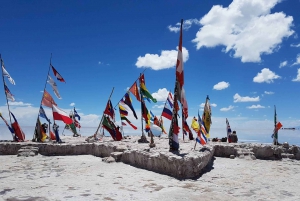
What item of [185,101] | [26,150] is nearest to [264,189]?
[185,101]

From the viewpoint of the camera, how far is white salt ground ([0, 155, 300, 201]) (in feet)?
24.0

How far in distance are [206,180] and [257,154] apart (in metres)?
8.37

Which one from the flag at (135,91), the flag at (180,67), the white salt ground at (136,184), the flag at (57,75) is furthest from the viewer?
the flag at (57,75)

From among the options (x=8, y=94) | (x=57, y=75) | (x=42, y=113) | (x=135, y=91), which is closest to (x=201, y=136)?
(x=135, y=91)

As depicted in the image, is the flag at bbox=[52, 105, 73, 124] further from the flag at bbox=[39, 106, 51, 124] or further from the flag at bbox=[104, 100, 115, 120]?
the flag at bbox=[104, 100, 115, 120]

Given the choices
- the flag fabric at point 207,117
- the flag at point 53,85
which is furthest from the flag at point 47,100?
the flag fabric at point 207,117

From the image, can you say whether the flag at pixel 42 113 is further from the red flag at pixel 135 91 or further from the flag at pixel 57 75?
the red flag at pixel 135 91

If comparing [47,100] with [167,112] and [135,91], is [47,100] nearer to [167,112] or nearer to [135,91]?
[135,91]

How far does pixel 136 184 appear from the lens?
8.68 meters

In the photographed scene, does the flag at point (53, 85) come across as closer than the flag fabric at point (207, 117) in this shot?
No

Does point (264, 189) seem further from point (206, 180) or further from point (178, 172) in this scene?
point (178, 172)

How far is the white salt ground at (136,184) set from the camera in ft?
24.0

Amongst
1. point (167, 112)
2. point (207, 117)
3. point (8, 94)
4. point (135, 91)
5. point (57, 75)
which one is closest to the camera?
point (167, 112)

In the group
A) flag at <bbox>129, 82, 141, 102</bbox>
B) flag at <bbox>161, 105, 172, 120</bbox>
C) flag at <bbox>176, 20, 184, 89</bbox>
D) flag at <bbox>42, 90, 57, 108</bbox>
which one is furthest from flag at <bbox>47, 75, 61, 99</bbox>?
flag at <bbox>176, 20, 184, 89</bbox>
